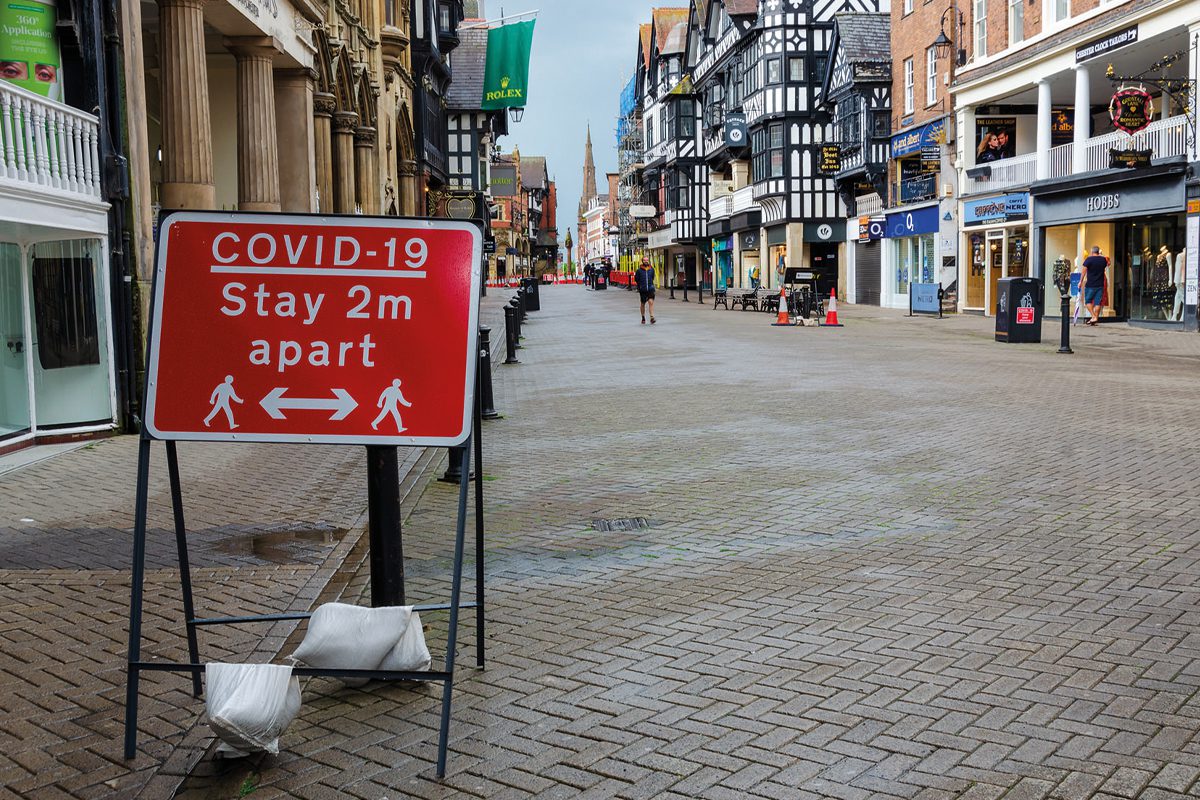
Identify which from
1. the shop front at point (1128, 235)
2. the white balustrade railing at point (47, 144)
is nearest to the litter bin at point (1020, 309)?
the shop front at point (1128, 235)

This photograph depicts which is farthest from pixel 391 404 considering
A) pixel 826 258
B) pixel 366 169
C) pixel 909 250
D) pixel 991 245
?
pixel 826 258

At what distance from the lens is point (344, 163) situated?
26953 mm

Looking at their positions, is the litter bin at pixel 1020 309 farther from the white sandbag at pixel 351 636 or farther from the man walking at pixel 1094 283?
the white sandbag at pixel 351 636

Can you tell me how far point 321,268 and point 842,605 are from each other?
2.90m

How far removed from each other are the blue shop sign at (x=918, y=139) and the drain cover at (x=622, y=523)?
33.4 meters

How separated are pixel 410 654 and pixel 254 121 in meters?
16.0

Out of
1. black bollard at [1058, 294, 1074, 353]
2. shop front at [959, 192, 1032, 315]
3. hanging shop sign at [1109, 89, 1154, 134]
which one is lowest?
black bollard at [1058, 294, 1074, 353]

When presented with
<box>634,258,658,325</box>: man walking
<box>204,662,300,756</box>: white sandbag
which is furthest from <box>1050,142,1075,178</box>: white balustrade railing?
<box>204,662,300,756</box>: white sandbag

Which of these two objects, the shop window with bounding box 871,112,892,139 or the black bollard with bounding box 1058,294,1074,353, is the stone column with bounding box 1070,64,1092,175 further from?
Result: the shop window with bounding box 871,112,892,139

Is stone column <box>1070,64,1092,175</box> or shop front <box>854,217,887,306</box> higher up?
stone column <box>1070,64,1092,175</box>

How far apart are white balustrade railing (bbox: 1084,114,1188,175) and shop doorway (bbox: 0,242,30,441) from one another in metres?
22.9

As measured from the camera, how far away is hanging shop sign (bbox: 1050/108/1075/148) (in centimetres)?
3272

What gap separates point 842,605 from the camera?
5.55 m

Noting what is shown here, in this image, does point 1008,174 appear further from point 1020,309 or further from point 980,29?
point 1020,309
